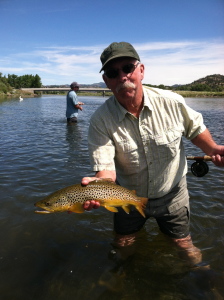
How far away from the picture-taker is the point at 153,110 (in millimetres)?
3271

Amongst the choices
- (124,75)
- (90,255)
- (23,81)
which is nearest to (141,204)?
(124,75)

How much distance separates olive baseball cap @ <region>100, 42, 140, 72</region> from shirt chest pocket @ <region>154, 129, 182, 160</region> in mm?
1080

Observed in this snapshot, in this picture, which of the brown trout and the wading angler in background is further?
the wading angler in background

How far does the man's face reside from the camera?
3.14 m

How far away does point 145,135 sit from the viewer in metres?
3.25

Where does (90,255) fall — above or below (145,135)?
below

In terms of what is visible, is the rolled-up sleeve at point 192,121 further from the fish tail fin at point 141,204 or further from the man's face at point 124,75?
the fish tail fin at point 141,204

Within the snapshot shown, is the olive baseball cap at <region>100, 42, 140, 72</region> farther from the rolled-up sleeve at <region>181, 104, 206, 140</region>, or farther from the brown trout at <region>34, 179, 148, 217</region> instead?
the brown trout at <region>34, 179, 148, 217</region>

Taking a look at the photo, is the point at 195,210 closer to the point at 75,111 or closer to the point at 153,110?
the point at 153,110

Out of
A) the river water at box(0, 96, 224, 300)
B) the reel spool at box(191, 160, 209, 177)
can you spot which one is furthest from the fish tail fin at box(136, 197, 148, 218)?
the reel spool at box(191, 160, 209, 177)

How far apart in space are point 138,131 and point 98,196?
40.1 inches

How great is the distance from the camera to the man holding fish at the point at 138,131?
3174 millimetres

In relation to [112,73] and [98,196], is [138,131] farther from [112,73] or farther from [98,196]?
[98,196]

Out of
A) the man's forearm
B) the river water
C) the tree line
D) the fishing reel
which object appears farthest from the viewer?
the tree line
